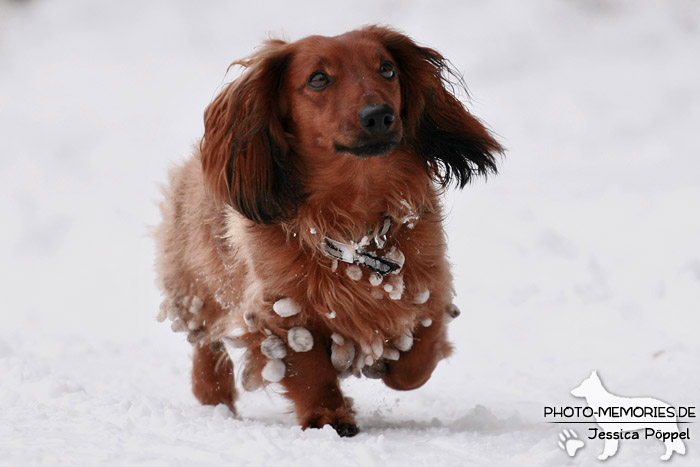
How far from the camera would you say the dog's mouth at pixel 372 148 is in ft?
9.64

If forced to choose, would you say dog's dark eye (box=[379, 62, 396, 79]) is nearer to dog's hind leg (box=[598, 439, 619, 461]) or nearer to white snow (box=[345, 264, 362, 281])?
white snow (box=[345, 264, 362, 281])

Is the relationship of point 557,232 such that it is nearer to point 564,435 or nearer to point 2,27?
point 564,435

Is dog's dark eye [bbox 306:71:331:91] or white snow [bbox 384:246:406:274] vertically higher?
dog's dark eye [bbox 306:71:331:91]

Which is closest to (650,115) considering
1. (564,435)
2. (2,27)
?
(564,435)

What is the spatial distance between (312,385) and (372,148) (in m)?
0.88

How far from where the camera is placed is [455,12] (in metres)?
11.3

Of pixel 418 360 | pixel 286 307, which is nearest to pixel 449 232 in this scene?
pixel 418 360

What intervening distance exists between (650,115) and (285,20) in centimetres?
504

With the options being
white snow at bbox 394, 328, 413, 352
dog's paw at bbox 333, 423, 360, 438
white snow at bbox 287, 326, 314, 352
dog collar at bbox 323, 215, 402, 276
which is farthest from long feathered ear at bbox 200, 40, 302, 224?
dog's paw at bbox 333, 423, 360, 438

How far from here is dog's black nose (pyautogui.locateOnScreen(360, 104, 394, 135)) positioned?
9.51ft

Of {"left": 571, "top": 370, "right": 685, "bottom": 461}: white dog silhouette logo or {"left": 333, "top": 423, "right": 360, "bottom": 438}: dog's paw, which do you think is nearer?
{"left": 571, "top": 370, "right": 685, "bottom": 461}: white dog silhouette logo

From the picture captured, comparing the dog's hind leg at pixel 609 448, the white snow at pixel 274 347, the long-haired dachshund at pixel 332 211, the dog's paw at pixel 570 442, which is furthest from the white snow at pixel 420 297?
the dog's hind leg at pixel 609 448

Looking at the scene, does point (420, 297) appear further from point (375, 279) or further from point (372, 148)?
point (372, 148)

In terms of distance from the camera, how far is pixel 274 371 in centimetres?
329
